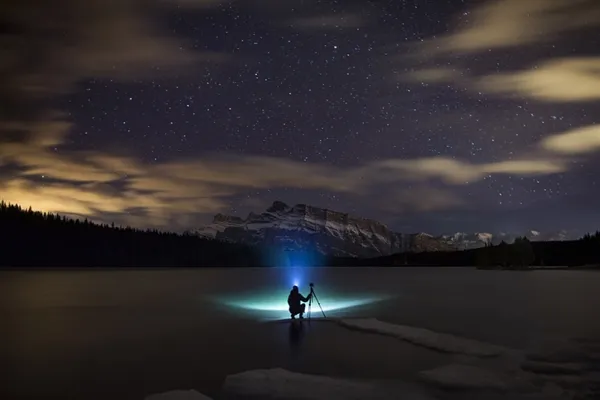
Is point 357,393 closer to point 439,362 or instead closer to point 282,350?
point 439,362

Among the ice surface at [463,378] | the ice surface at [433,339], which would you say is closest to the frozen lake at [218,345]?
the ice surface at [433,339]

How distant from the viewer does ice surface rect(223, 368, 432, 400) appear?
17141 mm

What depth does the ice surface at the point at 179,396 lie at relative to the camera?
16927 millimetres

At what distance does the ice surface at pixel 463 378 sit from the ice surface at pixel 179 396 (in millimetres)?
7550

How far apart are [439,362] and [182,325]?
21.8 metres

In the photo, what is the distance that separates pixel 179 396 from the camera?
1711 centimetres

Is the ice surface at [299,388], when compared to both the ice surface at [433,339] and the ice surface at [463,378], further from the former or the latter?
the ice surface at [433,339]

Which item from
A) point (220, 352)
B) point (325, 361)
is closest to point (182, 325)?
point (220, 352)

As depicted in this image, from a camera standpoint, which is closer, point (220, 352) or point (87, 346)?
point (220, 352)

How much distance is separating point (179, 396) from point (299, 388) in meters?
3.67

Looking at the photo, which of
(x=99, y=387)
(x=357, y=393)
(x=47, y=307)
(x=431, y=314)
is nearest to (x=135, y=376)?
(x=99, y=387)

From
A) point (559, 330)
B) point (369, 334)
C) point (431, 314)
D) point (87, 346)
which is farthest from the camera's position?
point (431, 314)

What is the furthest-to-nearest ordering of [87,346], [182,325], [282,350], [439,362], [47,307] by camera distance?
1. [47,307]
2. [182,325]
3. [87,346]
4. [282,350]
5. [439,362]

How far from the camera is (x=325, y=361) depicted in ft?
77.7
